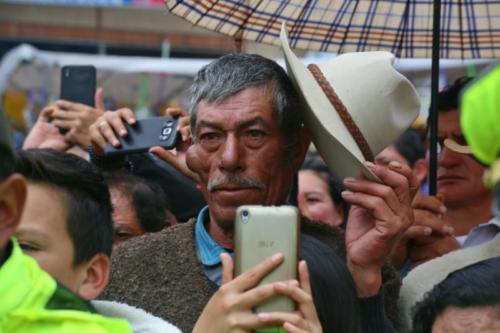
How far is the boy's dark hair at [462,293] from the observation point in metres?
2.67

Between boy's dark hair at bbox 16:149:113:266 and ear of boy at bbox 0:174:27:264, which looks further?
boy's dark hair at bbox 16:149:113:266

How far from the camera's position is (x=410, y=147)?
19.2 feet

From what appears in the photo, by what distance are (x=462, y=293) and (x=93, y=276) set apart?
0.84 meters

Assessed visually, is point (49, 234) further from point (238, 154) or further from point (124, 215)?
point (124, 215)

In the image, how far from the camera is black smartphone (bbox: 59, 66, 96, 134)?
3.99m

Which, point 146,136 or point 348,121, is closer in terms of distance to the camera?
point 348,121

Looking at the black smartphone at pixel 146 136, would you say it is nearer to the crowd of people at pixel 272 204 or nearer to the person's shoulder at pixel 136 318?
the crowd of people at pixel 272 204

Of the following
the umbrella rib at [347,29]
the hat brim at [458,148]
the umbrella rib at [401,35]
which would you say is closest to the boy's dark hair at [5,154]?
the hat brim at [458,148]

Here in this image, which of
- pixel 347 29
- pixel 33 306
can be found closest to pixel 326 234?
pixel 347 29

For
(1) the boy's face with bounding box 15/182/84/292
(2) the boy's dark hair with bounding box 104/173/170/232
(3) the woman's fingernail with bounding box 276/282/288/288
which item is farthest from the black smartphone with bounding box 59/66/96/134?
(3) the woman's fingernail with bounding box 276/282/288/288

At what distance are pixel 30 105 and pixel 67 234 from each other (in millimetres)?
12673

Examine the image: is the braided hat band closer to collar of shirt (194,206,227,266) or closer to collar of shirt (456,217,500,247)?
collar of shirt (194,206,227,266)

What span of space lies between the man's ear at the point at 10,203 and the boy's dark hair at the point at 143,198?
2.05m

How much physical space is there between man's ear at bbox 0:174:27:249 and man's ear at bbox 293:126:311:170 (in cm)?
130
